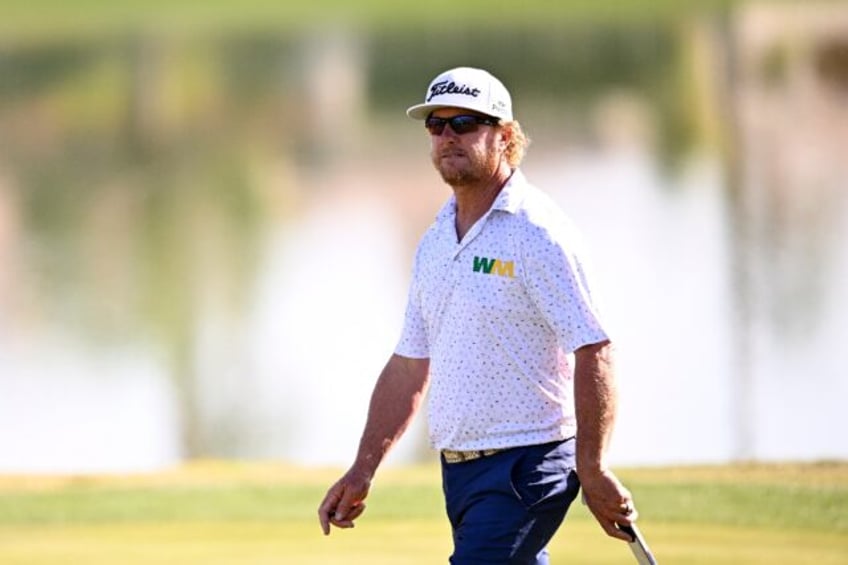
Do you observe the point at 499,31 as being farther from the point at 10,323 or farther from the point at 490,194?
the point at 490,194

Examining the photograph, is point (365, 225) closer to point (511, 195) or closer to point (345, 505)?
point (345, 505)

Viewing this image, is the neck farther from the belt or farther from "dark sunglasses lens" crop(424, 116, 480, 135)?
the belt

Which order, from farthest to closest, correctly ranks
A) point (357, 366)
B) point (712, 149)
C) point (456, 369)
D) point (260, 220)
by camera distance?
point (712, 149)
point (260, 220)
point (357, 366)
point (456, 369)

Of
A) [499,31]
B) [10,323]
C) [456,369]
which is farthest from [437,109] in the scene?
[499,31]

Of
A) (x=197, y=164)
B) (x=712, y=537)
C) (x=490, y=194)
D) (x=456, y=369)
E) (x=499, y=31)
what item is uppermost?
(x=499, y=31)

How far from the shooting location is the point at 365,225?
1723cm

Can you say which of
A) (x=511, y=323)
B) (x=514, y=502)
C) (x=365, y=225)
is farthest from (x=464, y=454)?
(x=365, y=225)

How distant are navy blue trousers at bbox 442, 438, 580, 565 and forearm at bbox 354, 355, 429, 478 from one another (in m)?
0.32

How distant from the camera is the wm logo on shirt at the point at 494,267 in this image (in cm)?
424

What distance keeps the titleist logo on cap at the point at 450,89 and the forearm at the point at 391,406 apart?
680mm

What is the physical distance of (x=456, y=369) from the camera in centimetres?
434

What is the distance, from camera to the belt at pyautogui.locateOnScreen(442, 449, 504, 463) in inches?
170

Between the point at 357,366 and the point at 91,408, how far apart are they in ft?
5.20

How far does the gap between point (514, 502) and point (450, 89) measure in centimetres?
93
